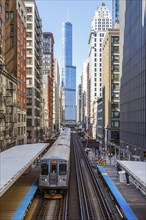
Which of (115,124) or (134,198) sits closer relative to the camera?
(134,198)

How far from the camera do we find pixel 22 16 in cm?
7356

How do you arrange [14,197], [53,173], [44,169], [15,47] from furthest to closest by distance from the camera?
1. [15,47]
2. [44,169]
3. [53,173]
4. [14,197]

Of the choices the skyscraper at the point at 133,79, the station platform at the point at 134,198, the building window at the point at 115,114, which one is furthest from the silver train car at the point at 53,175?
the building window at the point at 115,114

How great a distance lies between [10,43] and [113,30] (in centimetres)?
3642

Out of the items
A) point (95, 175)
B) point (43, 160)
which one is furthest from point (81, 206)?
point (95, 175)

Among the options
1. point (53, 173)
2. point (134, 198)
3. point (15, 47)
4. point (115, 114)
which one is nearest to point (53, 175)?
point (53, 173)

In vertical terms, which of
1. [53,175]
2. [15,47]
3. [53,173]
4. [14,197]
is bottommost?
[14,197]

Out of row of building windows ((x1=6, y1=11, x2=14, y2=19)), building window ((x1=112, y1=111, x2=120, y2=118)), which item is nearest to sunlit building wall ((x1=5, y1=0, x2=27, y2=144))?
row of building windows ((x1=6, y1=11, x2=14, y2=19))

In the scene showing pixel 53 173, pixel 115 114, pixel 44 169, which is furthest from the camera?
pixel 115 114

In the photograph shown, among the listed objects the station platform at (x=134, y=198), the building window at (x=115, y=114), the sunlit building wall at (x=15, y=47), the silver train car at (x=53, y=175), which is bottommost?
the station platform at (x=134, y=198)

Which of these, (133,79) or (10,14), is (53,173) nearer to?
(133,79)

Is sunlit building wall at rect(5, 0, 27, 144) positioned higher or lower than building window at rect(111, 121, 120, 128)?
higher

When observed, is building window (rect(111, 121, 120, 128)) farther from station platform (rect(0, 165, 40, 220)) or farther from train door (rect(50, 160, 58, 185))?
train door (rect(50, 160, 58, 185))

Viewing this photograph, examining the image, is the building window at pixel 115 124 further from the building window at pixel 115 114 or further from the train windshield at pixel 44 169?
the train windshield at pixel 44 169
